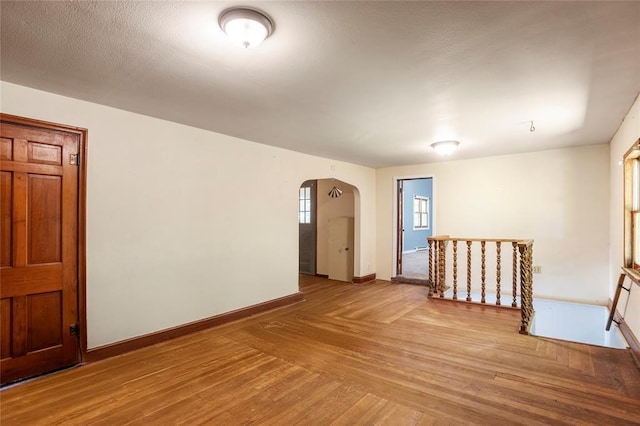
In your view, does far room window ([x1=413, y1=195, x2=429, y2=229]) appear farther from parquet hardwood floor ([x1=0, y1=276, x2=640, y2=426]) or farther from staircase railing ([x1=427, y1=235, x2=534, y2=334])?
parquet hardwood floor ([x1=0, y1=276, x2=640, y2=426])

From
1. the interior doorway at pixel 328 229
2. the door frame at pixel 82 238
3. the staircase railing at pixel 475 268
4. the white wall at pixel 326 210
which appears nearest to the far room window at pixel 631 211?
the staircase railing at pixel 475 268

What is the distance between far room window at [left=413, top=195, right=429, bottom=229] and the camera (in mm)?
12461

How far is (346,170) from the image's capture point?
6297 mm

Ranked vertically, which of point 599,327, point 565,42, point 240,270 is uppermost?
point 565,42

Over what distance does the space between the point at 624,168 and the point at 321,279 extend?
528 cm

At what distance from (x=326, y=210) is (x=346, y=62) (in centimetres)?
543

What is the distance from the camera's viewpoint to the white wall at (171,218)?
3.02 meters

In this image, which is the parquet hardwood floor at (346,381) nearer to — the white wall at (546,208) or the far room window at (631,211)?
the far room window at (631,211)

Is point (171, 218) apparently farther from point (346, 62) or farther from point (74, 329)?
point (346, 62)

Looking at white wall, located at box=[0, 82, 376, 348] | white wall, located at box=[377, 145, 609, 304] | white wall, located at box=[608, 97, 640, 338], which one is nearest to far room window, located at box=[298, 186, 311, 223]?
white wall, located at box=[0, 82, 376, 348]

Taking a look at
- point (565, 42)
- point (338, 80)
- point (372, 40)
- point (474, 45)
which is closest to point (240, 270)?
point (338, 80)

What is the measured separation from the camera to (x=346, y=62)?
225 cm

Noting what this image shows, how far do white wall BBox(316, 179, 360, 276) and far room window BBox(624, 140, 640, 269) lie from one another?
4538 mm

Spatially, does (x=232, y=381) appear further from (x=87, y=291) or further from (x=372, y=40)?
(x=372, y=40)
